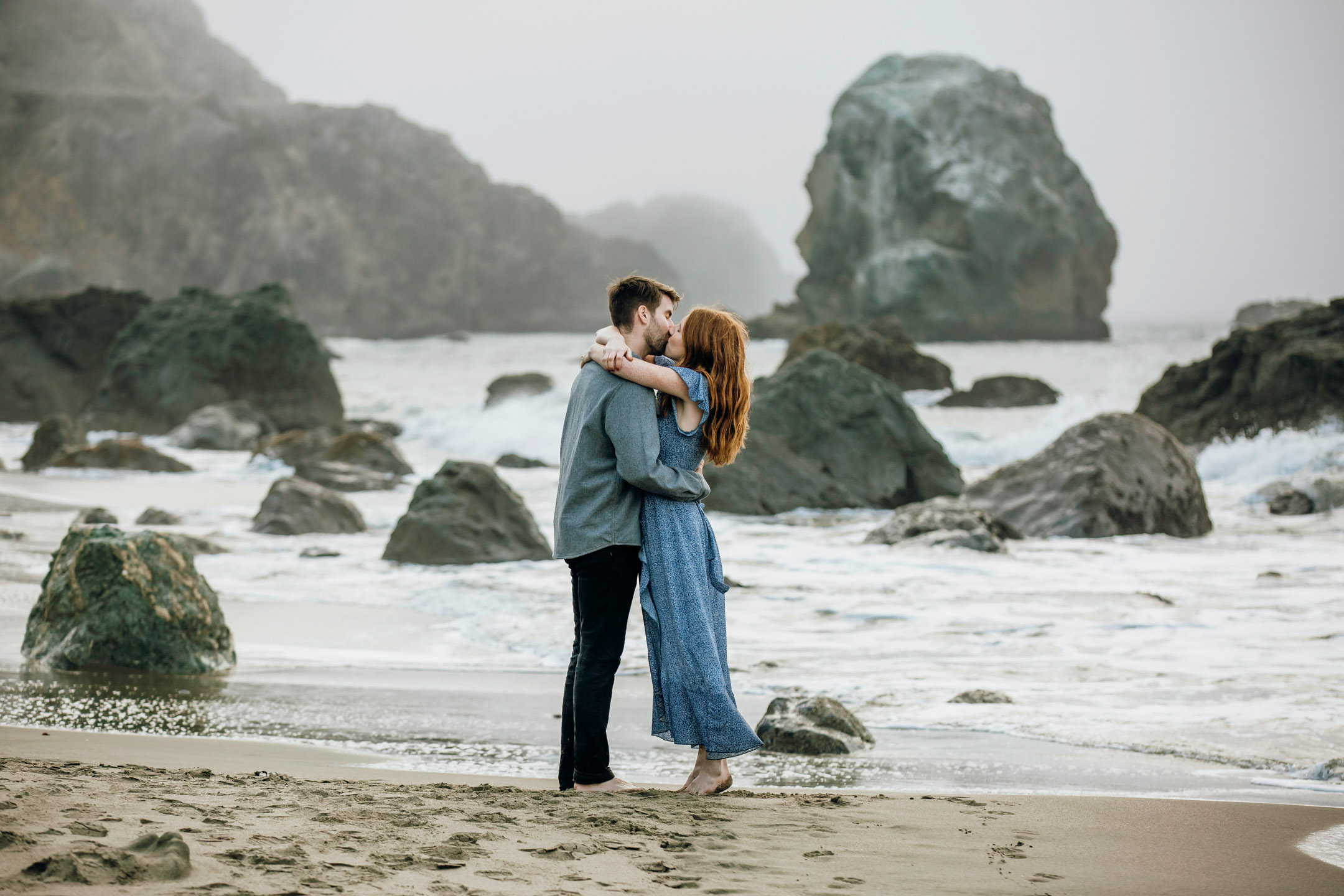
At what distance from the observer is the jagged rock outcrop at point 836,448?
11.6 m

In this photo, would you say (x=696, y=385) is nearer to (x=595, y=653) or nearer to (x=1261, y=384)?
(x=595, y=653)

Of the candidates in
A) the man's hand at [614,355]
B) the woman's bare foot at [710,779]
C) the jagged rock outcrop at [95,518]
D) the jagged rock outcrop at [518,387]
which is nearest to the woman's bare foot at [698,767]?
the woman's bare foot at [710,779]

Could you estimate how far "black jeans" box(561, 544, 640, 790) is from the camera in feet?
10.8

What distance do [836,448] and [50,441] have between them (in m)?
10.1

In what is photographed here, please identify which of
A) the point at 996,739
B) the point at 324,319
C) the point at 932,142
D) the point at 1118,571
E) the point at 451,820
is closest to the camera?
the point at 451,820

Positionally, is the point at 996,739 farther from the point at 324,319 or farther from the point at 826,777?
the point at 324,319

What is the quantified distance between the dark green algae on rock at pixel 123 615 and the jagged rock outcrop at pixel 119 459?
373 inches

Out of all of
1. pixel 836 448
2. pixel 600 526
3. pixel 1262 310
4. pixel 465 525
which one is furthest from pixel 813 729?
pixel 1262 310

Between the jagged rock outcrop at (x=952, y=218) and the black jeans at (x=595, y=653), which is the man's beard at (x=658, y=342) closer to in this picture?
the black jeans at (x=595, y=653)

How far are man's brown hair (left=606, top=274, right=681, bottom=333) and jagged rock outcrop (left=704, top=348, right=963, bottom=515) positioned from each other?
796cm

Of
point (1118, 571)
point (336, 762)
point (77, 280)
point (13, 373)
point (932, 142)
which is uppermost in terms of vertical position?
point (932, 142)

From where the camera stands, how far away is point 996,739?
4.17 metres

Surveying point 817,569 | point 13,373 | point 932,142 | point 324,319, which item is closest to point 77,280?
point 324,319

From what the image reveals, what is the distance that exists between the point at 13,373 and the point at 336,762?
2236 cm
